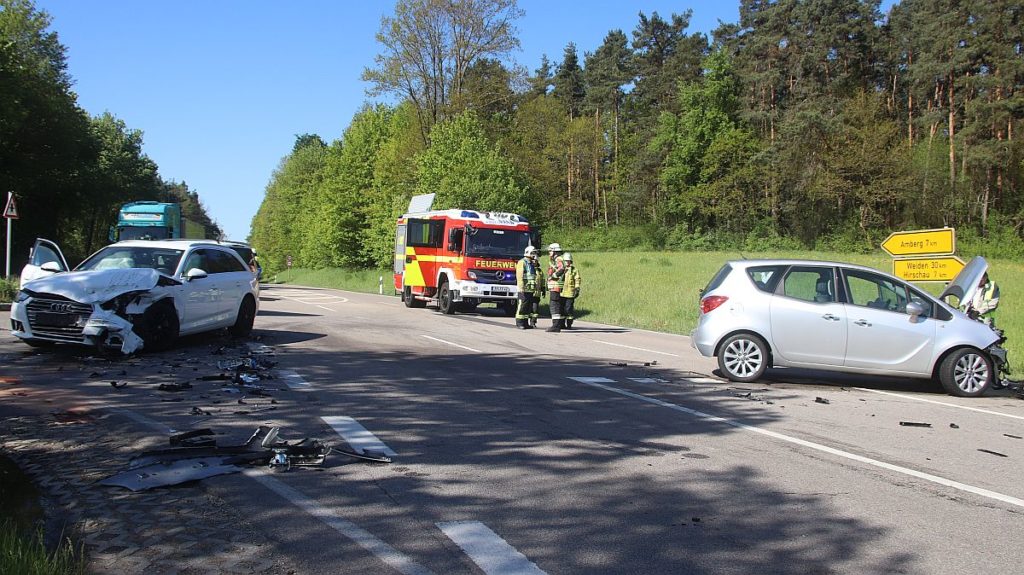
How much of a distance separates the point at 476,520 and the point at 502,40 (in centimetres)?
4318

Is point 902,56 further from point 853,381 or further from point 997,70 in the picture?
point 853,381

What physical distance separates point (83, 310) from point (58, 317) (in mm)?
376

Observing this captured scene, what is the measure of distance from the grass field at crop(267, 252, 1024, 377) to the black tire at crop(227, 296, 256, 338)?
1030cm

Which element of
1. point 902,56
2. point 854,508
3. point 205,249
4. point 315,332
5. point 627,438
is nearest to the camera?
point 854,508

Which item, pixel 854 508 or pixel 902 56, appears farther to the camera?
pixel 902 56

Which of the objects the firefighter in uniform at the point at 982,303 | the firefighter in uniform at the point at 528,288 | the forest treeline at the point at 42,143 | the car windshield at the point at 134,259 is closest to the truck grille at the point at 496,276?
the firefighter in uniform at the point at 528,288

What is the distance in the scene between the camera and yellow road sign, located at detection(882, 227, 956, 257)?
14.1 meters

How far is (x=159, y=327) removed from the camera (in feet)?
37.9

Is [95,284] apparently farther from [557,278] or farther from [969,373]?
[969,373]

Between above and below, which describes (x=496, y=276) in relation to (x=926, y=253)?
below

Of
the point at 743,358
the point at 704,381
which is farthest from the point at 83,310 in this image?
the point at 743,358

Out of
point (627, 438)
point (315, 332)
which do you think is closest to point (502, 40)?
point (315, 332)

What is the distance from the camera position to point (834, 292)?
1076 cm

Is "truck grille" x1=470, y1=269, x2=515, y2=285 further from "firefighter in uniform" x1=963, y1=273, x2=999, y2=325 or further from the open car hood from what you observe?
"firefighter in uniform" x1=963, y1=273, x2=999, y2=325
